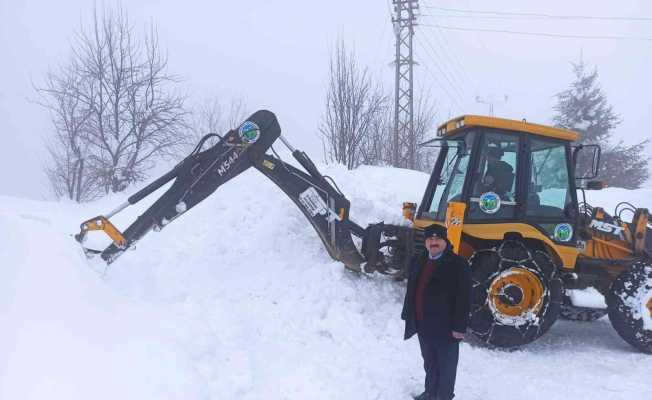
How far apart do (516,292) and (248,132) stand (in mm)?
3743

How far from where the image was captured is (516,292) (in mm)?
5453

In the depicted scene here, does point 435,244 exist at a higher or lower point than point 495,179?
lower

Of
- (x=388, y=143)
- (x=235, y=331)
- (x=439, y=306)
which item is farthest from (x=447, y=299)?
(x=388, y=143)

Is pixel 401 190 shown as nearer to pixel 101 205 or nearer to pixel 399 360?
pixel 399 360

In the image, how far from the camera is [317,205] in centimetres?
618

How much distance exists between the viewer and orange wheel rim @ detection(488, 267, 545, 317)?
5418 mm

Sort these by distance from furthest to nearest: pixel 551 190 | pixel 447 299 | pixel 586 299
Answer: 1. pixel 551 190
2. pixel 586 299
3. pixel 447 299

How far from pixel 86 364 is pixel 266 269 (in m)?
3.39

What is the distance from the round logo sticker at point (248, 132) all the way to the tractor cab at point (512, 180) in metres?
2.48

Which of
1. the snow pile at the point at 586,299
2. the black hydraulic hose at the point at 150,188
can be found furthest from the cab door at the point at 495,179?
the black hydraulic hose at the point at 150,188

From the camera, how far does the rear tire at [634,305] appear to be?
5.62m

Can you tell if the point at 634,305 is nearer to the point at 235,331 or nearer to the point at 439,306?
the point at 439,306

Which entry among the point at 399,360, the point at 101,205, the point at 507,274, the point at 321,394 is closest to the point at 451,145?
the point at 507,274

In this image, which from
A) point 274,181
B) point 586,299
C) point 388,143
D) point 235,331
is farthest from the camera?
point 388,143
